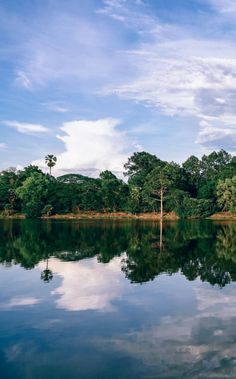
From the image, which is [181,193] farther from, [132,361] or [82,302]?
[132,361]

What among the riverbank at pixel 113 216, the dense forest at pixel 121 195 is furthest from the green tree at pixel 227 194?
the riverbank at pixel 113 216

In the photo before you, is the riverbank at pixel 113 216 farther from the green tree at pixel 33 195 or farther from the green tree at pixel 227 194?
the green tree at pixel 227 194

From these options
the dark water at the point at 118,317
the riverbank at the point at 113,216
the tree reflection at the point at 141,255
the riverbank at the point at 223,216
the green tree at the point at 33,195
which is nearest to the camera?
the dark water at the point at 118,317

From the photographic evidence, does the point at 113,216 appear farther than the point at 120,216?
Yes

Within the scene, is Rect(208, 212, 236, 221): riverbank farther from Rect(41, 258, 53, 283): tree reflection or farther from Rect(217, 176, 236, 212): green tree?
Rect(41, 258, 53, 283): tree reflection

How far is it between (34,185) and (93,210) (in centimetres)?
1311

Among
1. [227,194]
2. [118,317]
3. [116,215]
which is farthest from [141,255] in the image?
[116,215]

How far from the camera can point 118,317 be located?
492 inches

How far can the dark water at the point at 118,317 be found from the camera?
876 centimetres

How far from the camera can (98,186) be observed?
93250mm

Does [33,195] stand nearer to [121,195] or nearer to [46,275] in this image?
[121,195]

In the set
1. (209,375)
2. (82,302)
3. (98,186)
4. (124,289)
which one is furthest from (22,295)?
(98,186)

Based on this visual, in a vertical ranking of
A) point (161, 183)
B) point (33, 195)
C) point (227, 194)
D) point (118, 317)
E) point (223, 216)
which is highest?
point (161, 183)

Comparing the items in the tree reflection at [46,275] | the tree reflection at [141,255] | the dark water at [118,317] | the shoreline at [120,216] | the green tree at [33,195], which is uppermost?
the green tree at [33,195]
